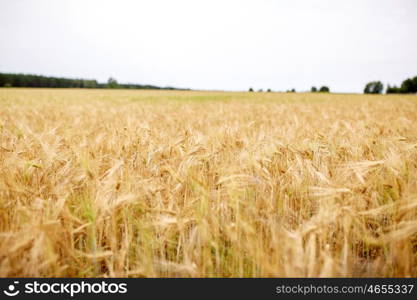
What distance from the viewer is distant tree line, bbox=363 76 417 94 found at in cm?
6681

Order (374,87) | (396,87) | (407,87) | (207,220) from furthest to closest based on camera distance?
(374,87) → (396,87) → (407,87) → (207,220)

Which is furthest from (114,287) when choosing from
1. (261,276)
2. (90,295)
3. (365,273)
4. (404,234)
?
(404,234)

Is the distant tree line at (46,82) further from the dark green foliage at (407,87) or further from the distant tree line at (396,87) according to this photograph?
the dark green foliage at (407,87)

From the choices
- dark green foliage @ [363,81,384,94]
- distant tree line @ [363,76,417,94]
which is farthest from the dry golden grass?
dark green foliage @ [363,81,384,94]

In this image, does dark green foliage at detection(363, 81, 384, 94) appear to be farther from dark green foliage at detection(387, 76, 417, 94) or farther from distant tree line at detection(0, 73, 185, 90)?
distant tree line at detection(0, 73, 185, 90)

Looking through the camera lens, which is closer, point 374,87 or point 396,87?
point 396,87

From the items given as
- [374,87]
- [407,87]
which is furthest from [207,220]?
[374,87]

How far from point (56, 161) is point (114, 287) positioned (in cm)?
125

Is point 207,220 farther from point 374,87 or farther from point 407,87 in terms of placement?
point 374,87

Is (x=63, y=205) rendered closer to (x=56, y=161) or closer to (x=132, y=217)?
(x=132, y=217)

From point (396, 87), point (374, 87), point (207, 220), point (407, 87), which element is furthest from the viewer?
point (374, 87)

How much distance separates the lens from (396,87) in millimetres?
72062

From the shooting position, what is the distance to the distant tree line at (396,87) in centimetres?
6681

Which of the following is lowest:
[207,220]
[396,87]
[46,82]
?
[207,220]
